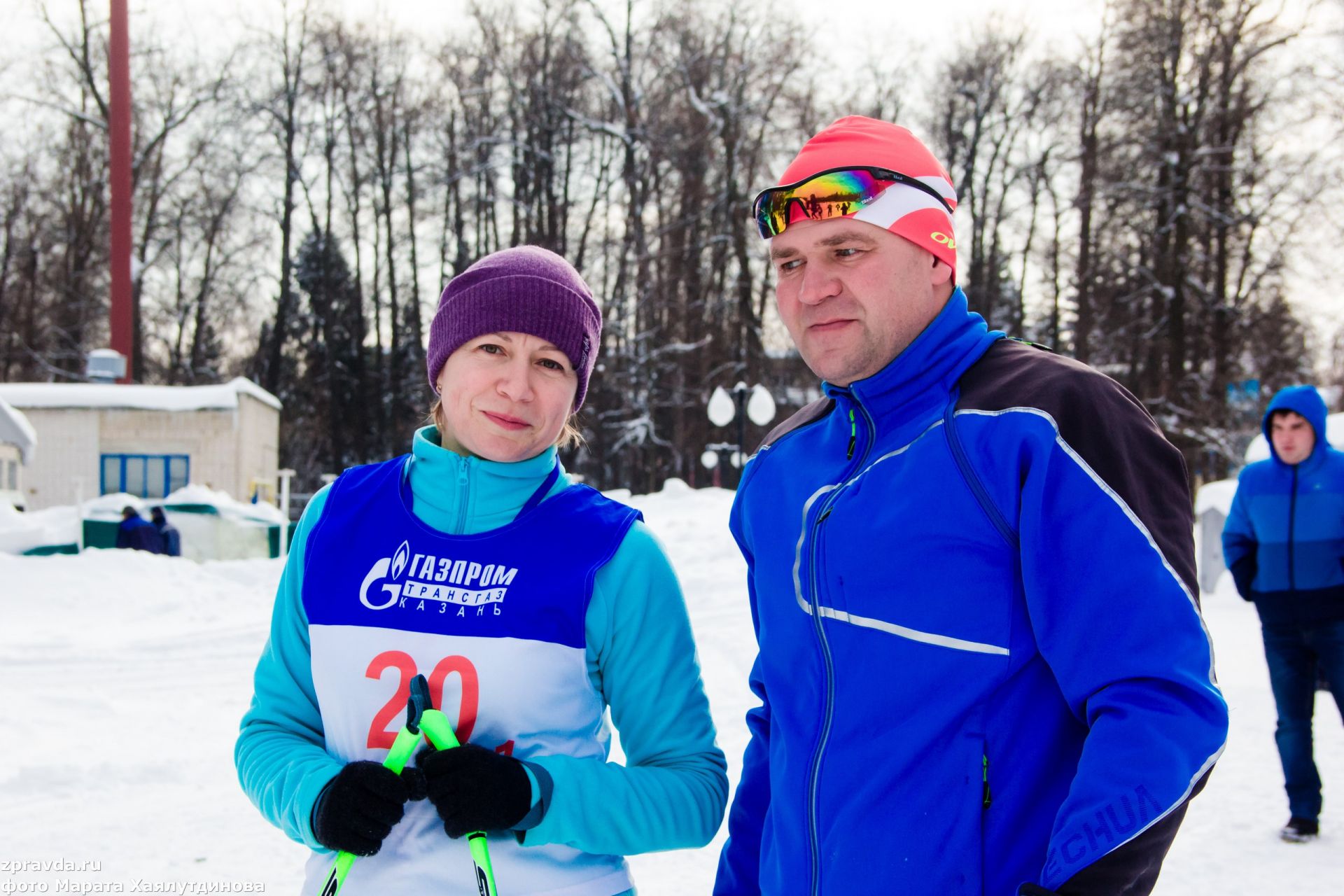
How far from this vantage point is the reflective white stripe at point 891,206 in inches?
71.9

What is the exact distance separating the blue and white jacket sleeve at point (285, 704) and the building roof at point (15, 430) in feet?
55.2

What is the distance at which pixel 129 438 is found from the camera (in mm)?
19062

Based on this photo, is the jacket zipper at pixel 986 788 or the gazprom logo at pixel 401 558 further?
the gazprom logo at pixel 401 558

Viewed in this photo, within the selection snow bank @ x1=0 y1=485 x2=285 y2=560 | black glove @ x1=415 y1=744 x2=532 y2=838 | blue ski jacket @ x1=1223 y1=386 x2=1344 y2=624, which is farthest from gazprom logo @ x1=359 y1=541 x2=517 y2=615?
snow bank @ x1=0 y1=485 x2=285 y2=560

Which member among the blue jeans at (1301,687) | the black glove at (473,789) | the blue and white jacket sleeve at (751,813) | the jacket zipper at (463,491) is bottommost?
the blue jeans at (1301,687)

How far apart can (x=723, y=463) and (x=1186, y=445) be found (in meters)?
9.72

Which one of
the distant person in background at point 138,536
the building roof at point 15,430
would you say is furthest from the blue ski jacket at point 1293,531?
the building roof at point 15,430

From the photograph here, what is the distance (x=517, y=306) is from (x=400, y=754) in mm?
855

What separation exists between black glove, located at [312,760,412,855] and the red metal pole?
2332 cm

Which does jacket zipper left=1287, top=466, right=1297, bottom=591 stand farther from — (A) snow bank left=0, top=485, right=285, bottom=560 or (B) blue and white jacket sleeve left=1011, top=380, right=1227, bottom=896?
(A) snow bank left=0, top=485, right=285, bottom=560

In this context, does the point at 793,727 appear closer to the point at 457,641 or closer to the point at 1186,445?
the point at 457,641

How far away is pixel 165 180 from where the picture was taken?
2847 centimetres

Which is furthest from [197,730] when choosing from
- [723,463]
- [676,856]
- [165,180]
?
[165,180]

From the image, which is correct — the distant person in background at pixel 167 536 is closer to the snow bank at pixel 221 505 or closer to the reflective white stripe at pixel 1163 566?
the snow bank at pixel 221 505
